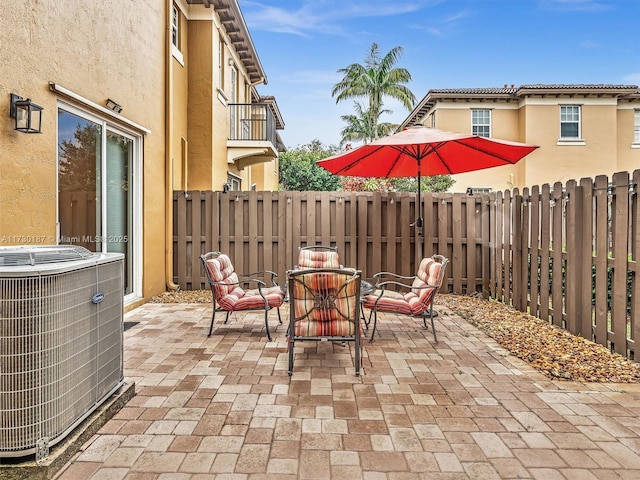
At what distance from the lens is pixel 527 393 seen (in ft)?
11.2

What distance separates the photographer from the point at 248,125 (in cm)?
1380

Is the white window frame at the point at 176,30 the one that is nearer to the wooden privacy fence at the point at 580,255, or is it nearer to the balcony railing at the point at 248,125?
the balcony railing at the point at 248,125

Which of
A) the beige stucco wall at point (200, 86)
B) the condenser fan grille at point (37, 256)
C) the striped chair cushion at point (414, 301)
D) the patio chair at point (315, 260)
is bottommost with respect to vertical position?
the striped chair cushion at point (414, 301)

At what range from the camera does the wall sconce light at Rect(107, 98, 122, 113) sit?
221 inches

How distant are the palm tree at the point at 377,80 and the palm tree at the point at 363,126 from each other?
1.07 feet

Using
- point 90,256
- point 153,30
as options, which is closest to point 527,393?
point 90,256

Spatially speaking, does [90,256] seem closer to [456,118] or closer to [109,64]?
[109,64]

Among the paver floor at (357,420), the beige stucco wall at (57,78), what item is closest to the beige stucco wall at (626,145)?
the paver floor at (357,420)

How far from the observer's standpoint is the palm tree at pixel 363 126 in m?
24.7

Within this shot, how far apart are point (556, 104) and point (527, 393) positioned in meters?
17.8

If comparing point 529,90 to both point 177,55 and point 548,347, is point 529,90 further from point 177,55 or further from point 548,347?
point 548,347

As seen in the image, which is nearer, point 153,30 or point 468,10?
point 153,30

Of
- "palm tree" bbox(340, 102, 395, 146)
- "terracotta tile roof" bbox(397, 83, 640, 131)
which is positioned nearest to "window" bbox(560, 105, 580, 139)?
"terracotta tile roof" bbox(397, 83, 640, 131)

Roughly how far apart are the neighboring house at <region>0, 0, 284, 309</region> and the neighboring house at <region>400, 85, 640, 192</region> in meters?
10.8
